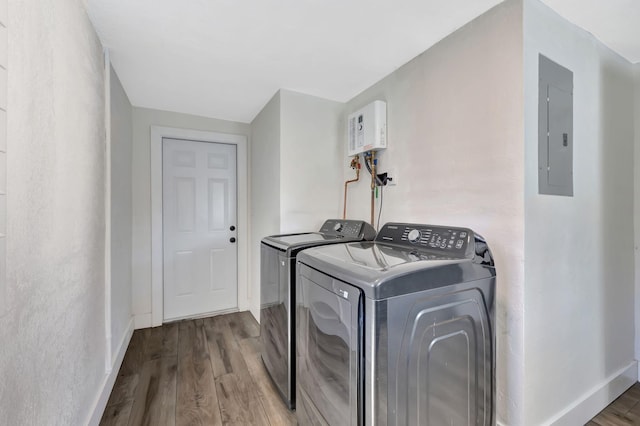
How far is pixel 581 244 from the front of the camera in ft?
4.90

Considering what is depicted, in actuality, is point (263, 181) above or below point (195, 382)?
above

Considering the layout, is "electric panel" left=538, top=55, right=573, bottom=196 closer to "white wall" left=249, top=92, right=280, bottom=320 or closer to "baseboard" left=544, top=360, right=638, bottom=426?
"baseboard" left=544, top=360, right=638, bottom=426

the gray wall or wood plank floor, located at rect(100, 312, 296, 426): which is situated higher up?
the gray wall

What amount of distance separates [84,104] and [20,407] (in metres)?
1.31

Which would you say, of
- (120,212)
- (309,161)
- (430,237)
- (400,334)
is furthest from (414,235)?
(120,212)

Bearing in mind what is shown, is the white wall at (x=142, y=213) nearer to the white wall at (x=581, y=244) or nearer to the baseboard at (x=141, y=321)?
the baseboard at (x=141, y=321)

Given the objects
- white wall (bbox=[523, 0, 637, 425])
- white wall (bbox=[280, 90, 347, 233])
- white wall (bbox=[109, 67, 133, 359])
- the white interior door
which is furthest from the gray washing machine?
the white interior door

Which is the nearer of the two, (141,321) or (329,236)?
(329,236)

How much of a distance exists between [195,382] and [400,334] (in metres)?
1.66

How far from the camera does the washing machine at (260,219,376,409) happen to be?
1.61 metres

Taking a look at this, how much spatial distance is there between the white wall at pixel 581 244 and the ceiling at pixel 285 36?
20 cm

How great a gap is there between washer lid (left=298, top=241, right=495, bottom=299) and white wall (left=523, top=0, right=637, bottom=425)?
382mm

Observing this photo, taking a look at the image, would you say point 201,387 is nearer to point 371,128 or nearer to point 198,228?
point 198,228

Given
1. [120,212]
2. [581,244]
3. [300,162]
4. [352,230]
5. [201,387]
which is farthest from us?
[300,162]
